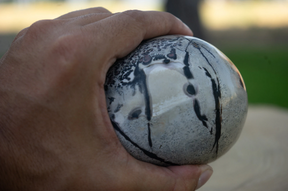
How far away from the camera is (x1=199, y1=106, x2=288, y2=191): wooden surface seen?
9.47ft

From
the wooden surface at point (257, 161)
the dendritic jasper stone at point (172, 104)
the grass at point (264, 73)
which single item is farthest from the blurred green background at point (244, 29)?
the dendritic jasper stone at point (172, 104)

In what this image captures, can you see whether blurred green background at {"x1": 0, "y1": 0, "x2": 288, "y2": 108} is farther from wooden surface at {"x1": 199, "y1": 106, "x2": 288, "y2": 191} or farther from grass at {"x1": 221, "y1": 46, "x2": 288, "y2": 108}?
wooden surface at {"x1": 199, "y1": 106, "x2": 288, "y2": 191}

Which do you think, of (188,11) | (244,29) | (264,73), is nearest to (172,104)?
(188,11)

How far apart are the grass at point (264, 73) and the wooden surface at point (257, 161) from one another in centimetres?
136

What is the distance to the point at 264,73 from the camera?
953 cm

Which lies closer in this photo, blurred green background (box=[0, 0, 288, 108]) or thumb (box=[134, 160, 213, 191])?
thumb (box=[134, 160, 213, 191])

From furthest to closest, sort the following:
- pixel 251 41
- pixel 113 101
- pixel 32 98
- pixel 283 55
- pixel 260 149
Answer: pixel 251 41, pixel 283 55, pixel 260 149, pixel 113 101, pixel 32 98

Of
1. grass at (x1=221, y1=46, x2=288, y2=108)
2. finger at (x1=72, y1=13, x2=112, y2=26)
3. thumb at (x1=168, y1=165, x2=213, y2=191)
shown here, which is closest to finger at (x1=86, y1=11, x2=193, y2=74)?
finger at (x1=72, y1=13, x2=112, y2=26)

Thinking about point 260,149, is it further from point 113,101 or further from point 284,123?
point 113,101

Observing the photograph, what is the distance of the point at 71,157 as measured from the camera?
172cm

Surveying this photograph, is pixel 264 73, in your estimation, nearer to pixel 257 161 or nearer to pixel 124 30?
pixel 257 161

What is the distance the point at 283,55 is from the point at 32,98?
1135cm

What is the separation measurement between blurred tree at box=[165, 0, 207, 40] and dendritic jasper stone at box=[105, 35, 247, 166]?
266 inches

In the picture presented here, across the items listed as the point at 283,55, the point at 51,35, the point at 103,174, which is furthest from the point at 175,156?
the point at 283,55
